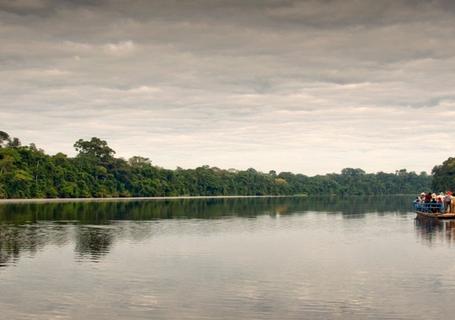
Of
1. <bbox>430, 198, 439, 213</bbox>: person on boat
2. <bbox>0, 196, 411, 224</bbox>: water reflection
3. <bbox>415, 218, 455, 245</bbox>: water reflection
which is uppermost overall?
<bbox>430, 198, 439, 213</bbox>: person on boat

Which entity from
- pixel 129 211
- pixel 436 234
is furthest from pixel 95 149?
pixel 436 234

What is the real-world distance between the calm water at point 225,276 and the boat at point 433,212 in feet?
66.3

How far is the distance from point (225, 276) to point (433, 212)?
5061cm

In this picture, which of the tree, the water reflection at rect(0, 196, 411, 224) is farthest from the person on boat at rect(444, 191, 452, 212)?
the tree

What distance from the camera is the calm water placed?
65.9ft

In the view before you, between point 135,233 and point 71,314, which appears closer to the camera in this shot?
point 71,314

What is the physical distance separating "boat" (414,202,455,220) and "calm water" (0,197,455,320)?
66.3 feet

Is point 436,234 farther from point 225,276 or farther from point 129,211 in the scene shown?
point 129,211

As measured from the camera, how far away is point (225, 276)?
26.7 metres

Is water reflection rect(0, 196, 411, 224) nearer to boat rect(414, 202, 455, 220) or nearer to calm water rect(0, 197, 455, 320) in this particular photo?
boat rect(414, 202, 455, 220)

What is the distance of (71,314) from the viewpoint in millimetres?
19312

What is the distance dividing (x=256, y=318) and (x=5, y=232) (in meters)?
33.4

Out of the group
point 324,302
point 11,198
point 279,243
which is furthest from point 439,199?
point 11,198

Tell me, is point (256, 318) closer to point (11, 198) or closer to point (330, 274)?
point (330, 274)
